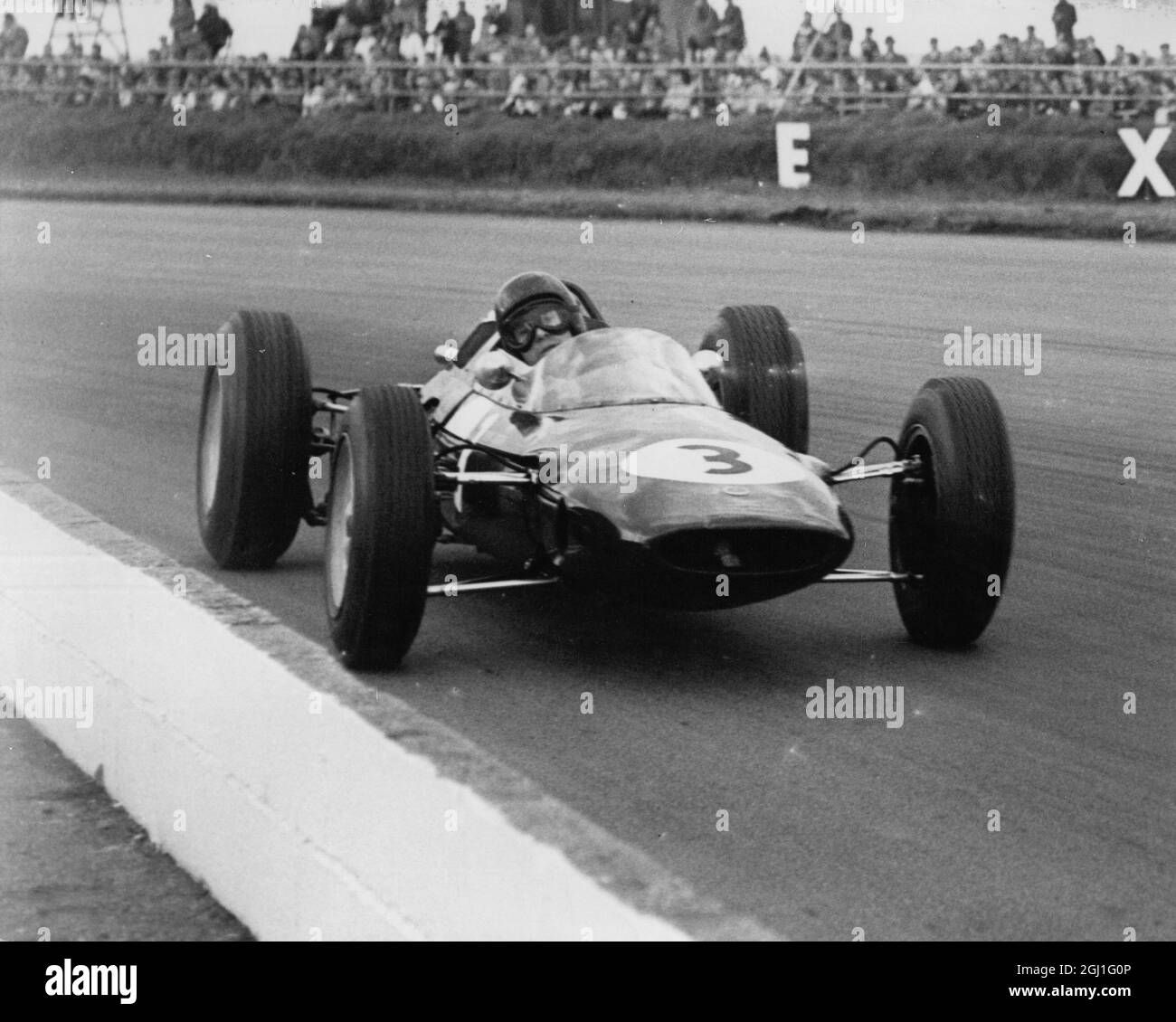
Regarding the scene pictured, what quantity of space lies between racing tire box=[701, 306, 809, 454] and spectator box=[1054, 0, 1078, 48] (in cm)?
1352

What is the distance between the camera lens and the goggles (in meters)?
6.82

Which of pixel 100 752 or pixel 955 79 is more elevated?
pixel 955 79

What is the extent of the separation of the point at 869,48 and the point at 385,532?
18427 mm

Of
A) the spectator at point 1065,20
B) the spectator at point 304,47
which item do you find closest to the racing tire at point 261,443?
the spectator at point 1065,20

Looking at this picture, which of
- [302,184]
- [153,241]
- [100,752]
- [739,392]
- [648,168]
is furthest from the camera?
[302,184]

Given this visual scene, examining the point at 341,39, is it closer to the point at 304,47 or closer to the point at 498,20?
the point at 304,47

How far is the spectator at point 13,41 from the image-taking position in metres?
28.7

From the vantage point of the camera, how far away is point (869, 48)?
22.6 meters

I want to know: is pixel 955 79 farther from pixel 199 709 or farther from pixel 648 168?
pixel 199 709

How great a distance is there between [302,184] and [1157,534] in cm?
2020

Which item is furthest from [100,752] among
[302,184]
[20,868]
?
[302,184]

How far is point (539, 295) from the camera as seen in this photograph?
22.4 feet

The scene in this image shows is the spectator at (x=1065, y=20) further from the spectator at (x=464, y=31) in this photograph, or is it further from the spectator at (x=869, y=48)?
the spectator at (x=464, y=31)
